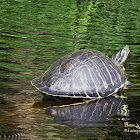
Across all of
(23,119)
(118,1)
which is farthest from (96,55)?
(118,1)

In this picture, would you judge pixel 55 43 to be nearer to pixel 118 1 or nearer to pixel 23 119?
pixel 23 119

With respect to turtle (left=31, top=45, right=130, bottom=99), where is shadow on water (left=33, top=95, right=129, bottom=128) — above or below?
below

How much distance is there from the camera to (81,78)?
5246 millimetres

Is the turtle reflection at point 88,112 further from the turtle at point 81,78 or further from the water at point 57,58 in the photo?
the turtle at point 81,78

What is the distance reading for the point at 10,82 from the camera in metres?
5.84

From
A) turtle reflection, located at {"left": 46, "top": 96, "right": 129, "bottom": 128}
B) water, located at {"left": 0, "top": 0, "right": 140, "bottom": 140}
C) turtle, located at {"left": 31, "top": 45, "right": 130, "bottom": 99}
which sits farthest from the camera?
turtle, located at {"left": 31, "top": 45, "right": 130, "bottom": 99}

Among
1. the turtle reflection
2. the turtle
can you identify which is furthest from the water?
the turtle

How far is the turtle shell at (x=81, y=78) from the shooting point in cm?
517

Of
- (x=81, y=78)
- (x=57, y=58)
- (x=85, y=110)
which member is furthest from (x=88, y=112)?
(x=57, y=58)

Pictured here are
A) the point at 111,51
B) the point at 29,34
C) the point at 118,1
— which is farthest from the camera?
the point at 118,1

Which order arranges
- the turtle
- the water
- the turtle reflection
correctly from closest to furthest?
the water, the turtle reflection, the turtle

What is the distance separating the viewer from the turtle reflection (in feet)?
14.7

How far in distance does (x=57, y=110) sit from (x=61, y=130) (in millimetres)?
738

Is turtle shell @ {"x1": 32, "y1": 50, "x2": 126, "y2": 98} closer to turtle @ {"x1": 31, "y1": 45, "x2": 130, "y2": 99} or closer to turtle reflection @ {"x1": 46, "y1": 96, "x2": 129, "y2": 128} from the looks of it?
turtle @ {"x1": 31, "y1": 45, "x2": 130, "y2": 99}
